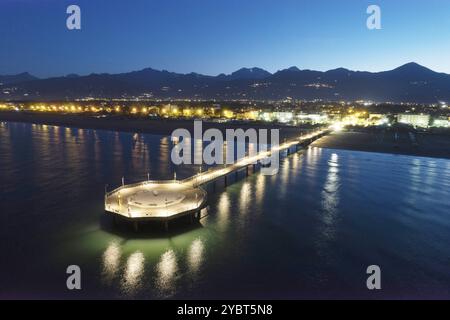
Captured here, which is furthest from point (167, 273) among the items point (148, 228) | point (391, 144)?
point (391, 144)

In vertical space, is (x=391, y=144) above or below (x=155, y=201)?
Answer: above

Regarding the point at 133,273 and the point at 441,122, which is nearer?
the point at 133,273

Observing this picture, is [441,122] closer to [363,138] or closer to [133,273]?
[363,138]

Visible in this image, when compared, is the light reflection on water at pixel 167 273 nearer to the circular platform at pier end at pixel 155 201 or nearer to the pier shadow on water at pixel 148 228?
the pier shadow on water at pixel 148 228

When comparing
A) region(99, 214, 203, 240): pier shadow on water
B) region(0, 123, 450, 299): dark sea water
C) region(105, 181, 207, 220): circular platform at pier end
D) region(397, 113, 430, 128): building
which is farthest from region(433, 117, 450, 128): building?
region(99, 214, 203, 240): pier shadow on water

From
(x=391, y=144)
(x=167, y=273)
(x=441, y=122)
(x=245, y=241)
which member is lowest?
(x=167, y=273)

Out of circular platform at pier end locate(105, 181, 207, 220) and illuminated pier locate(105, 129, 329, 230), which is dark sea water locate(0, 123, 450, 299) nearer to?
illuminated pier locate(105, 129, 329, 230)
